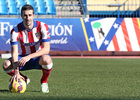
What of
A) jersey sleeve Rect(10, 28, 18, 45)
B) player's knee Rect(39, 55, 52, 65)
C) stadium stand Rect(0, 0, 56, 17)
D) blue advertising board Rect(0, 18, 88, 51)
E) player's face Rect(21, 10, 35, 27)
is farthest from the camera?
stadium stand Rect(0, 0, 56, 17)

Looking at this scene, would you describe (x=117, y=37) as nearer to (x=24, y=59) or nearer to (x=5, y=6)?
(x=5, y=6)

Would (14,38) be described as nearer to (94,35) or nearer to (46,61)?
(46,61)

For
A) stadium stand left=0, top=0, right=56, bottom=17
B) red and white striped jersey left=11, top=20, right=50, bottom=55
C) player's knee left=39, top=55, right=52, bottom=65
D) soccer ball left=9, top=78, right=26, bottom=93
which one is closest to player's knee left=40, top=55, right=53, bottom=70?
player's knee left=39, top=55, right=52, bottom=65

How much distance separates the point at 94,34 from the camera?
18.0 metres

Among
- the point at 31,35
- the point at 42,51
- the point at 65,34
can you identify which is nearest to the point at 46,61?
the point at 42,51

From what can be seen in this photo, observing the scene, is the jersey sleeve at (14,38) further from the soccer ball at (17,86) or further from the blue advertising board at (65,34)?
the blue advertising board at (65,34)

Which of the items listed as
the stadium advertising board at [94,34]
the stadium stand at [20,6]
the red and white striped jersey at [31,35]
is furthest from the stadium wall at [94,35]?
the red and white striped jersey at [31,35]

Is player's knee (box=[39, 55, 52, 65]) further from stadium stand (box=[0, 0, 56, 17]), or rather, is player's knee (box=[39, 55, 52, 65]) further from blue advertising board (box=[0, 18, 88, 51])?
stadium stand (box=[0, 0, 56, 17])

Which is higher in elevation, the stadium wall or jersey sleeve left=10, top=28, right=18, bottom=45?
jersey sleeve left=10, top=28, right=18, bottom=45

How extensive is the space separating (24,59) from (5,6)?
15.2 m

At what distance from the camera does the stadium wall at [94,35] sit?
58.9 ft

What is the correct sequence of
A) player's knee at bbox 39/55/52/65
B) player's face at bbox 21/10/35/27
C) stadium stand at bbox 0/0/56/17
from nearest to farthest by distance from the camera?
player's face at bbox 21/10/35/27 → player's knee at bbox 39/55/52/65 → stadium stand at bbox 0/0/56/17

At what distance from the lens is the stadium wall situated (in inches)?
706

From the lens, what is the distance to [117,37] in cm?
1802
